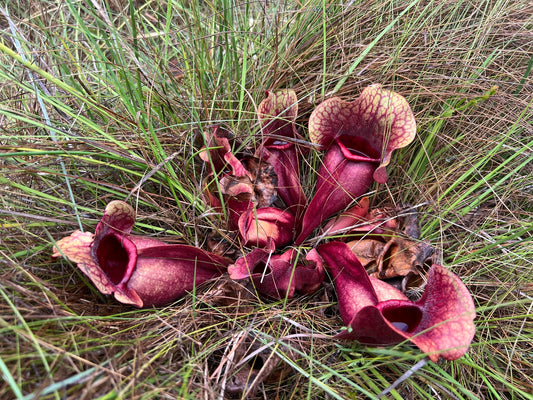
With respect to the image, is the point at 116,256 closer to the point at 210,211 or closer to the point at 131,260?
the point at 131,260

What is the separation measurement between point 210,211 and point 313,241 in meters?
0.47

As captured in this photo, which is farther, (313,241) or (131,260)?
(313,241)

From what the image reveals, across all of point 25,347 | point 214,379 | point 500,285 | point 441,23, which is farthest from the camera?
point 441,23

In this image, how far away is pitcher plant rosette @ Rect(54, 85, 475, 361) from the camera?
1.27 m

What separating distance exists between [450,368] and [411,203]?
2.40ft

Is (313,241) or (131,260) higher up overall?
(131,260)

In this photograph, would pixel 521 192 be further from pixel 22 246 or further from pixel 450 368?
pixel 22 246

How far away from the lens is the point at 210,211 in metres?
1.61

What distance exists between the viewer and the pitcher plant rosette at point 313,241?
1271mm

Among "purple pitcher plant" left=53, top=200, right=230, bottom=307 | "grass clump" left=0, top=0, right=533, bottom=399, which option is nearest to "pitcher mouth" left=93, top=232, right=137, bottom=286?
"purple pitcher plant" left=53, top=200, right=230, bottom=307

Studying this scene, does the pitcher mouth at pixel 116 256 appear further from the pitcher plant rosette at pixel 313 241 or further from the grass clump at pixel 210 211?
the grass clump at pixel 210 211

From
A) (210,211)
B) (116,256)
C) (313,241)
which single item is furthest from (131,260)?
(313,241)

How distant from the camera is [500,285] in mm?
1498

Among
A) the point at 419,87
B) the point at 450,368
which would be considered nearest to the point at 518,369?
the point at 450,368
